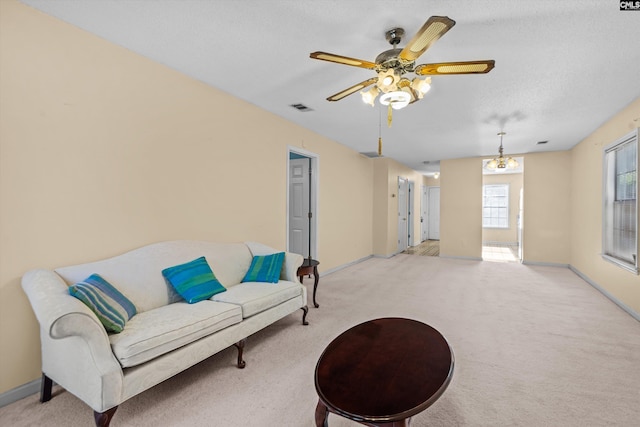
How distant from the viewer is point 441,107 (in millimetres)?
3881

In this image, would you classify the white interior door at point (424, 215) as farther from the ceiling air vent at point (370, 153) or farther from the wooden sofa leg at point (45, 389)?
the wooden sofa leg at point (45, 389)

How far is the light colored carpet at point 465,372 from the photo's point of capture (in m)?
1.84

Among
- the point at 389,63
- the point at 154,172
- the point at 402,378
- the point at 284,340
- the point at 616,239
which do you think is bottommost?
the point at 284,340

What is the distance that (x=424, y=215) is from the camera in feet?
37.7

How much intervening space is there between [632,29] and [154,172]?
13.2 feet

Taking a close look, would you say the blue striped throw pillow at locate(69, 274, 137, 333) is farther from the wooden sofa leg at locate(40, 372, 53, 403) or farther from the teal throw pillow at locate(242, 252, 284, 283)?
the teal throw pillow at locate(242, 252, 284, 283)

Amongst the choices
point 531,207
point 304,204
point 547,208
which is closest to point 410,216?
point 531,207

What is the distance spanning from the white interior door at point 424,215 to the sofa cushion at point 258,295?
892 cm

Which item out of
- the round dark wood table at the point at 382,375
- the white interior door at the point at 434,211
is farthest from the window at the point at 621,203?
the white interior door at the point at 434,211

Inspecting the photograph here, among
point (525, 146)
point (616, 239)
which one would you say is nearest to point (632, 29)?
point (616, 239)

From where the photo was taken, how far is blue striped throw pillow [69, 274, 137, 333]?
6.10 ft

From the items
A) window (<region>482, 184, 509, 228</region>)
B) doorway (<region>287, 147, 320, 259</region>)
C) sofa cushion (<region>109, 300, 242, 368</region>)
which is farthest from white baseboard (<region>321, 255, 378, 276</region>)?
window (<region>482, 184, 509, 228</region>)

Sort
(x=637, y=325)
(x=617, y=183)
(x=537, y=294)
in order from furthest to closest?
1. (x=537, y=294)
2. (x=617, y=183)
3. (x=637, y=325)

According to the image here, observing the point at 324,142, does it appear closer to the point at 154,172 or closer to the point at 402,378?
the point at 154,172
